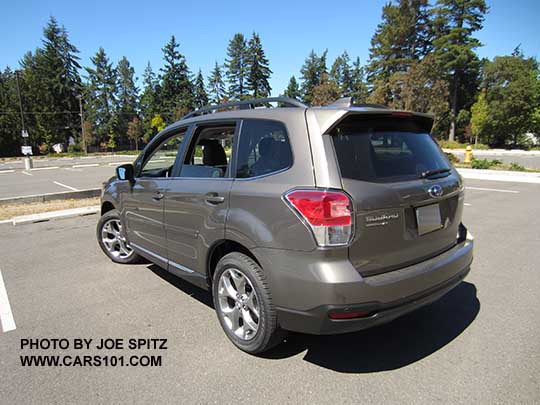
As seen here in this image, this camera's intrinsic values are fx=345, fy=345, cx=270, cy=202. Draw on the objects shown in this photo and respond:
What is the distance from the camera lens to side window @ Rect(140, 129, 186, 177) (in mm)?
3591

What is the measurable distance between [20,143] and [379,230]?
58696mm

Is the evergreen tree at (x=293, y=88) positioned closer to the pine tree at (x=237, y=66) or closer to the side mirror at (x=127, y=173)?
the pine tree at (x=237, y=66)

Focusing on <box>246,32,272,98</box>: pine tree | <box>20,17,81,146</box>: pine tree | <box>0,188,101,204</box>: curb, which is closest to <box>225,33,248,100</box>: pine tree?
<box>246,32,272,98</box>: pine tree

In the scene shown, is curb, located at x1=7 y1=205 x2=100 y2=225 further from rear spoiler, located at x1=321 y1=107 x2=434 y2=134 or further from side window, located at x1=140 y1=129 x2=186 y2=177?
rear spoiler, located at x1=321 y1=107 x2=434 y2=134

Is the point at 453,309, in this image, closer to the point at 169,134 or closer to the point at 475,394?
the point at 475,394

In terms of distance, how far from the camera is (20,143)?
48.2 metres

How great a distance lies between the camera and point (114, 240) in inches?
189

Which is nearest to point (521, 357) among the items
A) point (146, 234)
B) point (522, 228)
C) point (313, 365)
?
point (313, 365)

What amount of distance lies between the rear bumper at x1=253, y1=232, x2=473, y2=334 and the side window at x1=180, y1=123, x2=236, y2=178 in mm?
1220

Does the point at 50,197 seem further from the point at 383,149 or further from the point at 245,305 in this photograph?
the point at 383,149

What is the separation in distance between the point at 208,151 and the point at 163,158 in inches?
26.1

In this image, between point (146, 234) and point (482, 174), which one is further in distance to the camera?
point (482, 174)

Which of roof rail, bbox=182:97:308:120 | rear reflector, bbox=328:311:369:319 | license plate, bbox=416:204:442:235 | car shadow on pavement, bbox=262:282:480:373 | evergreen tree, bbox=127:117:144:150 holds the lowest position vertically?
car shadow on pavement, bbox=262:282:480:373

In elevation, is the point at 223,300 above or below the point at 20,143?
below
